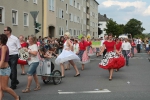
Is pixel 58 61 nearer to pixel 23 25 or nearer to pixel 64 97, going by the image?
pixel 64 97

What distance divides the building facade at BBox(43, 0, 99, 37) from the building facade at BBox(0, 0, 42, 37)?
430 cm

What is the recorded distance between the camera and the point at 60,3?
4762 cm

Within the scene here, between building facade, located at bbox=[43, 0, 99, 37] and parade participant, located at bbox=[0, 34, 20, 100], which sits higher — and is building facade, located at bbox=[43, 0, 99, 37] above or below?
above

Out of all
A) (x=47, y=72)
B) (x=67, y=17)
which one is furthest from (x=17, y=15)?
(x=67, y=17)

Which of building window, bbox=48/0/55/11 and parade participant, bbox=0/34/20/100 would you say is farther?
building window, bbox=48/0/55/11

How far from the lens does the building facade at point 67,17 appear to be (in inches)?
1581

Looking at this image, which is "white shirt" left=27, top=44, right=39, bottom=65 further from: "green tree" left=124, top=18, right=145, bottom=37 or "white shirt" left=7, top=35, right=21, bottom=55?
"green tree" left=124, top=18, right=145, bottom=37

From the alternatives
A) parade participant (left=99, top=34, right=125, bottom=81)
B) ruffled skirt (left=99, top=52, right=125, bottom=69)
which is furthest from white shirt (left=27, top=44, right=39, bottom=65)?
ruffled skirt (left=99, top=52, right=125, bottom=69)

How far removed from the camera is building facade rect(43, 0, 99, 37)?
4016 centimetres

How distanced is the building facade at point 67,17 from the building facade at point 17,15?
430 centimetres

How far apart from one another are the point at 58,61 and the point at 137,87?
363cm

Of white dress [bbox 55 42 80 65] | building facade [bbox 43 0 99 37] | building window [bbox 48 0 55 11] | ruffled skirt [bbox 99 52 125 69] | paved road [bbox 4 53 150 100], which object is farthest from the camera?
building window [bbox 48 0 55 11]

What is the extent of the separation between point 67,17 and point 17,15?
22.7 metres

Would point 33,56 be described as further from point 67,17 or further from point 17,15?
point 67,17
